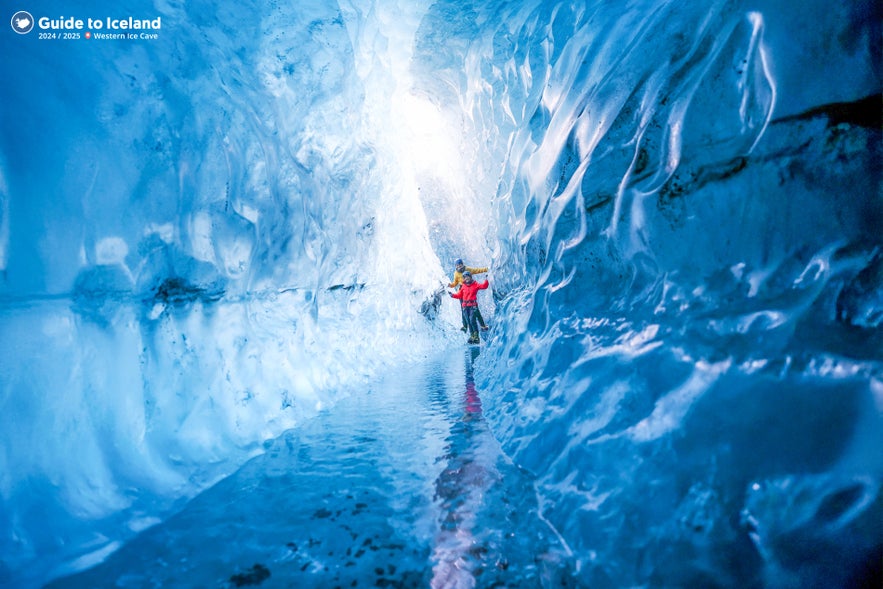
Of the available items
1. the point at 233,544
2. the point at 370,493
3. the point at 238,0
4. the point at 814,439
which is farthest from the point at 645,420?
the point at 238,0

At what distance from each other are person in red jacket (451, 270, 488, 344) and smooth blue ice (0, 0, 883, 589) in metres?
4.68

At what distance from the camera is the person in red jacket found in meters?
8.63

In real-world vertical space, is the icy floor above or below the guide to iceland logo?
below

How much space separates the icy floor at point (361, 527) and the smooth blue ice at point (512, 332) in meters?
0.02

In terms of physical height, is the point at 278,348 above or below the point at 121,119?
below

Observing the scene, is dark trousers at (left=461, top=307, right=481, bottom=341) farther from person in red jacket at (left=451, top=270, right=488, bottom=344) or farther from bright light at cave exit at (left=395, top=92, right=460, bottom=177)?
bright light at cave exit at (left=395, top=92, right=460, bottom=177)

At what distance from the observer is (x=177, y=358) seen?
2602 mm

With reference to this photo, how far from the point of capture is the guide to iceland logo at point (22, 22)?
6.32 feet

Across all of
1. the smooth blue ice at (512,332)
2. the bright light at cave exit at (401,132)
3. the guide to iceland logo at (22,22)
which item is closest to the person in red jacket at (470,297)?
the bright light at cave exit at (401,132)

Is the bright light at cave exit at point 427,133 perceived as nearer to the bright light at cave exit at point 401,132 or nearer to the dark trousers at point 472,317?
the bright light at cave exit at point 401,132

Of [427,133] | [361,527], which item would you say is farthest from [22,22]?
[427,133]

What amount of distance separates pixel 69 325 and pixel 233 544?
1492 millimetres

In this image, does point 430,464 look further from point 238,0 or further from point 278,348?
point 238,0

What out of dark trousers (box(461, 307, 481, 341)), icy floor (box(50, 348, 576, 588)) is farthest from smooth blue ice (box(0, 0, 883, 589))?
dark trousers (box(461, 307, 481, 341))
